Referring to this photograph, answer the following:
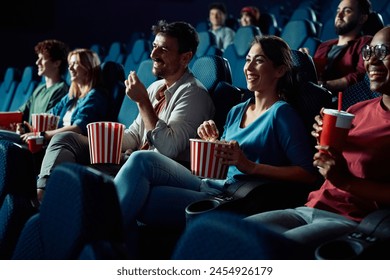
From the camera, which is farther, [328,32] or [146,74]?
[328,32]

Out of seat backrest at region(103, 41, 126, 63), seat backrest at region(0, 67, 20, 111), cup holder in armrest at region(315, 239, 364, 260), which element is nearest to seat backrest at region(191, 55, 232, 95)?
cup holder in armrest at region(315, 239, 364, 260)

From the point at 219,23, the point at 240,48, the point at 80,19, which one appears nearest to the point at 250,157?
the point at 240,48

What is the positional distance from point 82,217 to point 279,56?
0.70 meters

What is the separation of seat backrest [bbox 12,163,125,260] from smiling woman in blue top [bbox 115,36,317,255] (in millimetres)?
481

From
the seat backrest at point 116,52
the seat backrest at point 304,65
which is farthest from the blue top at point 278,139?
the seat backrest at point 116,52

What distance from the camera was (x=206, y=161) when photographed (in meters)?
0.96

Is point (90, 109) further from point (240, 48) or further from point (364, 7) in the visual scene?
point (364, 7)

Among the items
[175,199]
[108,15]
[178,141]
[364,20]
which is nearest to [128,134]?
[178,141]

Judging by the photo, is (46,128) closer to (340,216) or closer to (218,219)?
(340,216)

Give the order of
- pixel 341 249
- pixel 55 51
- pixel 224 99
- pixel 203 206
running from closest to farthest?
pixel 341 249, pixel 203 206, pixel 224 99, pixel 55 51

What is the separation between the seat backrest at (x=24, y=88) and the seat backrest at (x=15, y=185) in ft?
A: 7.51
